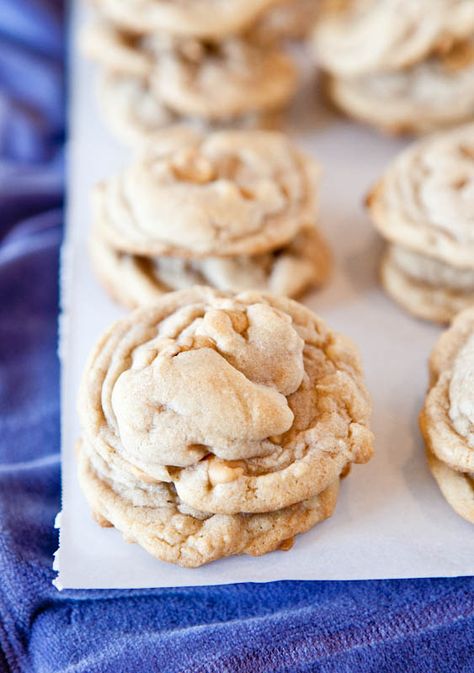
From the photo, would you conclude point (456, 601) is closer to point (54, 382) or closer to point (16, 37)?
point (54, 382)

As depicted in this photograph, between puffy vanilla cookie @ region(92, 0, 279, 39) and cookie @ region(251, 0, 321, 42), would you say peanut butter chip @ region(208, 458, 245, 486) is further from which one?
cookie @ region(251, 0, 321, 42)

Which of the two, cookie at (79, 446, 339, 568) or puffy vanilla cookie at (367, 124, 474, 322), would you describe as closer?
cookie at (79, 446, 339, 568)

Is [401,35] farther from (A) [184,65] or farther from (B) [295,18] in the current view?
(B) [295,18]

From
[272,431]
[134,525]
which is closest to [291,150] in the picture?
[272,431]

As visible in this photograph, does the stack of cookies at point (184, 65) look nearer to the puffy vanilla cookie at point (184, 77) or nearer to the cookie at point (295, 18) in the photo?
the puffy vanilla cookie at point (184, 77)

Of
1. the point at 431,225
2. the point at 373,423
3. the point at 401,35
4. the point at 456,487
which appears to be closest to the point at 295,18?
the point at 401,35

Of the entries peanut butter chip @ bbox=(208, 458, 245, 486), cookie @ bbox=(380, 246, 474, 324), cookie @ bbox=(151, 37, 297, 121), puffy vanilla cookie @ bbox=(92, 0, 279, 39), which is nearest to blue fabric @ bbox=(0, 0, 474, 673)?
peanut butter chip @ bbox=(208, 458, 245, 486)
